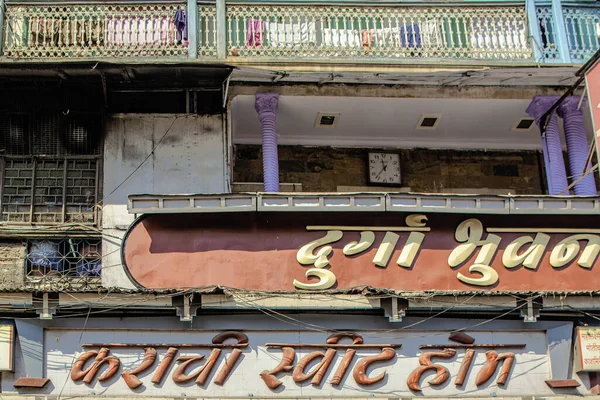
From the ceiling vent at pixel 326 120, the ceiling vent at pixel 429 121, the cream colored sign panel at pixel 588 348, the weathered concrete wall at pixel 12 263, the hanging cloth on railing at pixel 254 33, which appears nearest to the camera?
the cream colored sign panel at pixel 588 348

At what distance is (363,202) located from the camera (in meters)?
13.4

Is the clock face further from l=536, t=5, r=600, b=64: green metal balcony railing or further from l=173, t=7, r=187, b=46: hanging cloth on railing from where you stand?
l=173, t=7, r=187, b=46: hanging cloth on railing

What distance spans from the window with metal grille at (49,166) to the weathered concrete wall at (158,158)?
0.27 m

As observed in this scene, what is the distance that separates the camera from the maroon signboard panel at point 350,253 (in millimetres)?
13344

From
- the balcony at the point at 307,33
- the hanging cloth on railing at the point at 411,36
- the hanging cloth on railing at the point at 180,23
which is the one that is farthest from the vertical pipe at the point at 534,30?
the hanging cloth on railing at the point at 180,23

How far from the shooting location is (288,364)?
40.8 ft

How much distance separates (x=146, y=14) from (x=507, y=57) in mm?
5558

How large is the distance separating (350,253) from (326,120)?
10.5 ft

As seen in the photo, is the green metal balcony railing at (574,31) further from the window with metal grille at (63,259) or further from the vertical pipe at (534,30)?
the window with metal grille at (63,259)

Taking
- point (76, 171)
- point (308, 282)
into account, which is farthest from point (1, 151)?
point (308, 282)

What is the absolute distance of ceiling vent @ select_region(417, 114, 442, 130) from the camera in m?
15.9

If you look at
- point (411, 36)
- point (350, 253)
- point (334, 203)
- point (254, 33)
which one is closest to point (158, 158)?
point (254, 33)

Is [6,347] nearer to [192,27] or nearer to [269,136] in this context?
[269,136]

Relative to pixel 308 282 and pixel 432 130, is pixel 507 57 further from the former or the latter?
pixel 308 282
